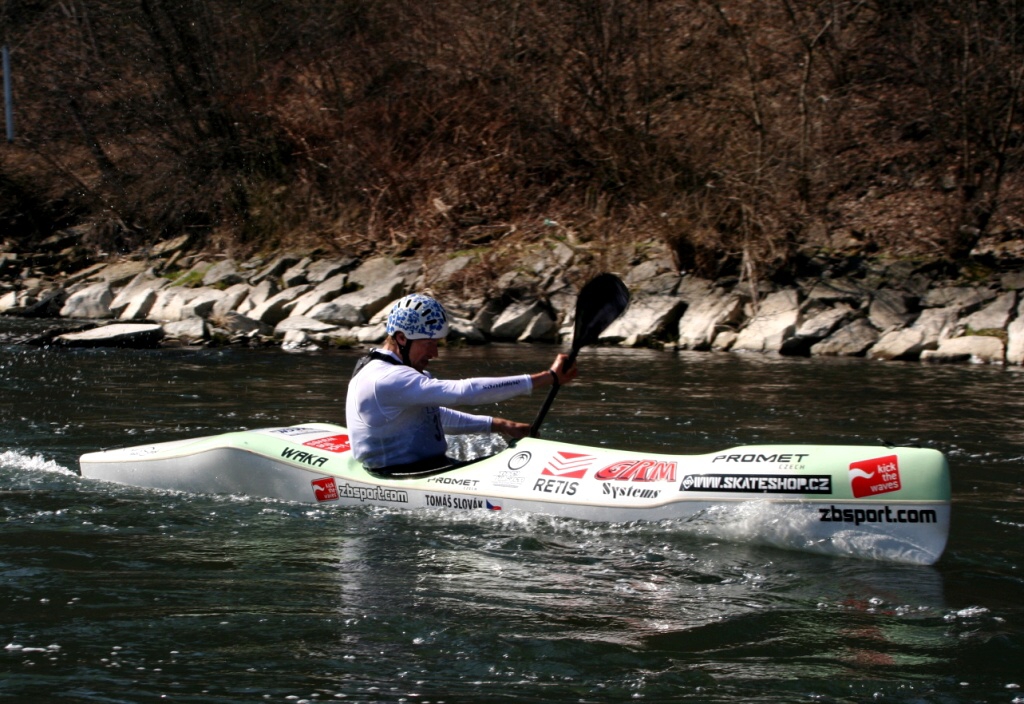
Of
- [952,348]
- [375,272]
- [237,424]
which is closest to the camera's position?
[237,424]

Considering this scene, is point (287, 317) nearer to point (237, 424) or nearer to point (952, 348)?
point (237, 424)

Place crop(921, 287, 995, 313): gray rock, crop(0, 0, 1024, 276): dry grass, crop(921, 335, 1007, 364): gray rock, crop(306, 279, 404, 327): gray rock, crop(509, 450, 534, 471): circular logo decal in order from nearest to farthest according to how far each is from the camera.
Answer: crop(509, 450, 534, 471): circular logo decal, crop(921, 335, 1007, 364): gray rock, crop(921, 287, 995, 313): gray rock, crop(0, 0, 1024, 276): dry grass, crop(306, 279, 404, 327): gray rock

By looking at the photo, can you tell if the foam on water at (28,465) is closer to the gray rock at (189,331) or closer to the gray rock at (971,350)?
the gray rock at (189,331)

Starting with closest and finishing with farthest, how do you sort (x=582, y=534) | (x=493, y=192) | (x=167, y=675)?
(x=167, y=675) → (x=582, y=534) → (x=493, y=192)

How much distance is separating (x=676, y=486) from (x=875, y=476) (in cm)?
90

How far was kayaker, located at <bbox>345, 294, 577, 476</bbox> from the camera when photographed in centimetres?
572

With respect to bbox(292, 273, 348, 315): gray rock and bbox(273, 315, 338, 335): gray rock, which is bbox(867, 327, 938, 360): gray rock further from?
bbox(292, 273, 348, 315): gray rock

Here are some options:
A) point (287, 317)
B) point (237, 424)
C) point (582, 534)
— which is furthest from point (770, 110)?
point (582, 534)

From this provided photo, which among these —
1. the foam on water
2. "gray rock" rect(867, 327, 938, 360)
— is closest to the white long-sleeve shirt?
the foam on water

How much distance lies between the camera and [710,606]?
14.7 ft

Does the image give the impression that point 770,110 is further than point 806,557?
Yes

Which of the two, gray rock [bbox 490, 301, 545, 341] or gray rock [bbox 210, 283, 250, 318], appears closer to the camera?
gray rock [bbox 490, 301, 545, 341]

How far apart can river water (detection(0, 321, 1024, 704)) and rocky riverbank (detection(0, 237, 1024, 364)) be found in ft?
18.9

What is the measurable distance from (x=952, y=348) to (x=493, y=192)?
864 cm
